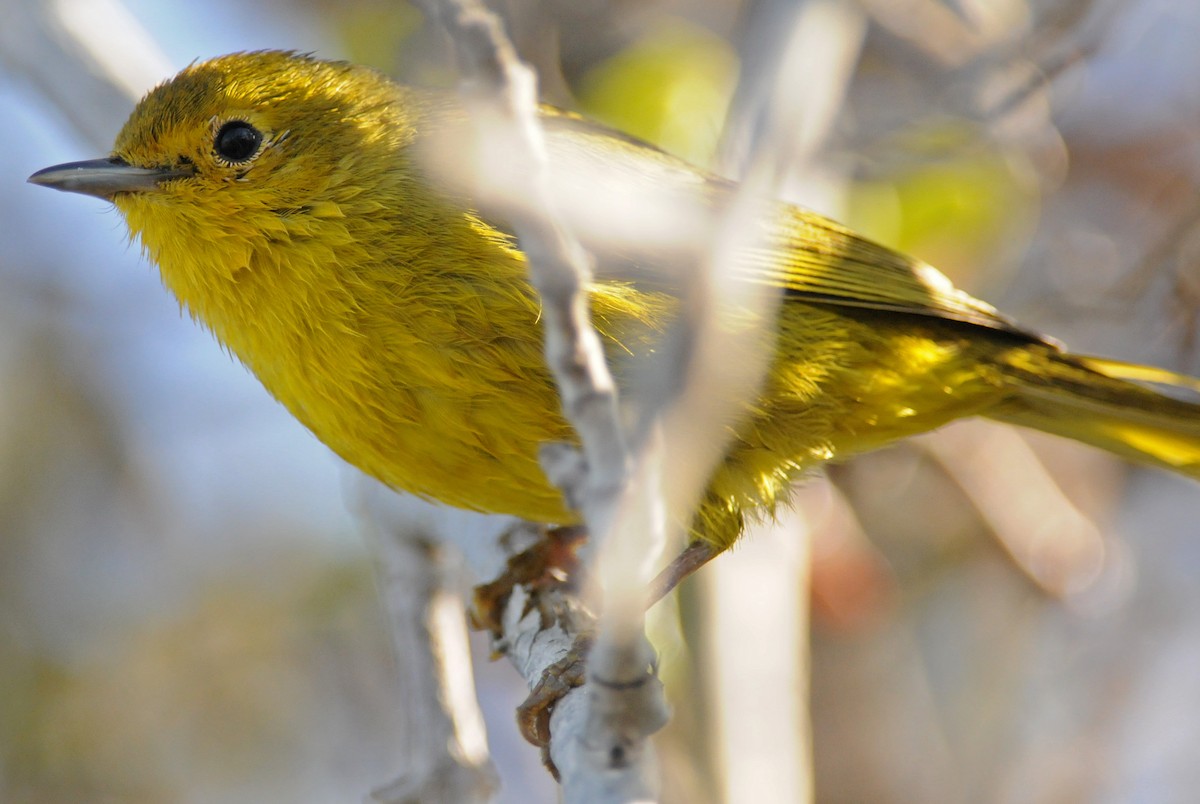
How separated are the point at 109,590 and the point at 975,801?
485 centimetres

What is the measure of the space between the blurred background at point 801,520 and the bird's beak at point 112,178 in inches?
43.0

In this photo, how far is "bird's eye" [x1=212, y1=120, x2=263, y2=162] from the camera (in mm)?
3535

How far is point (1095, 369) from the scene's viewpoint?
4215 mm

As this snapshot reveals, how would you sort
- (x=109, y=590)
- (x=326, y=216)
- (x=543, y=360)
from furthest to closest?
(x=109, y=590) → (x=326, y=216) → (x=543, y=360)

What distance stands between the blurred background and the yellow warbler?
1.77 ft

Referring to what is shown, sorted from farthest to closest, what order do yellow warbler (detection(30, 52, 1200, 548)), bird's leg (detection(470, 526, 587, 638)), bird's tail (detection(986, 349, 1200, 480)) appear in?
bird's tail (detection(986, 349, 1200, 480)) < bird's leg (detection(470, 526, 587, 638)) < yellow warbler (detection(30, 52, 1200, 548))

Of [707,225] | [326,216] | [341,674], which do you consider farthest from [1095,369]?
[341,674]

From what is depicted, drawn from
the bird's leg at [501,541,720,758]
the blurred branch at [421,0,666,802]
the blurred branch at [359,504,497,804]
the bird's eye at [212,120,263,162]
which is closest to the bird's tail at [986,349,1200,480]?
the bird's leg at [501,541,720,758]

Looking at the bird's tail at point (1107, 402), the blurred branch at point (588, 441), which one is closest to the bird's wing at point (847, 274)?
the bird's tail at point (1107, 402)

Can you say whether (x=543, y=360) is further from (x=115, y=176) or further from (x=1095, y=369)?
(x=1095, y=369)

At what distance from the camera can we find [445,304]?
3254mm

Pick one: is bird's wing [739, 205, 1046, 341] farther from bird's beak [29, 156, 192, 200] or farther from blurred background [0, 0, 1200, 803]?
bird's beak [29, 156, 192, 200]

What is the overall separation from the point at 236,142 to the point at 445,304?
2.82 ft

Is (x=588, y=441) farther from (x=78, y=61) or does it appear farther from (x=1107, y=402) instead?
(x=78, y=61)
